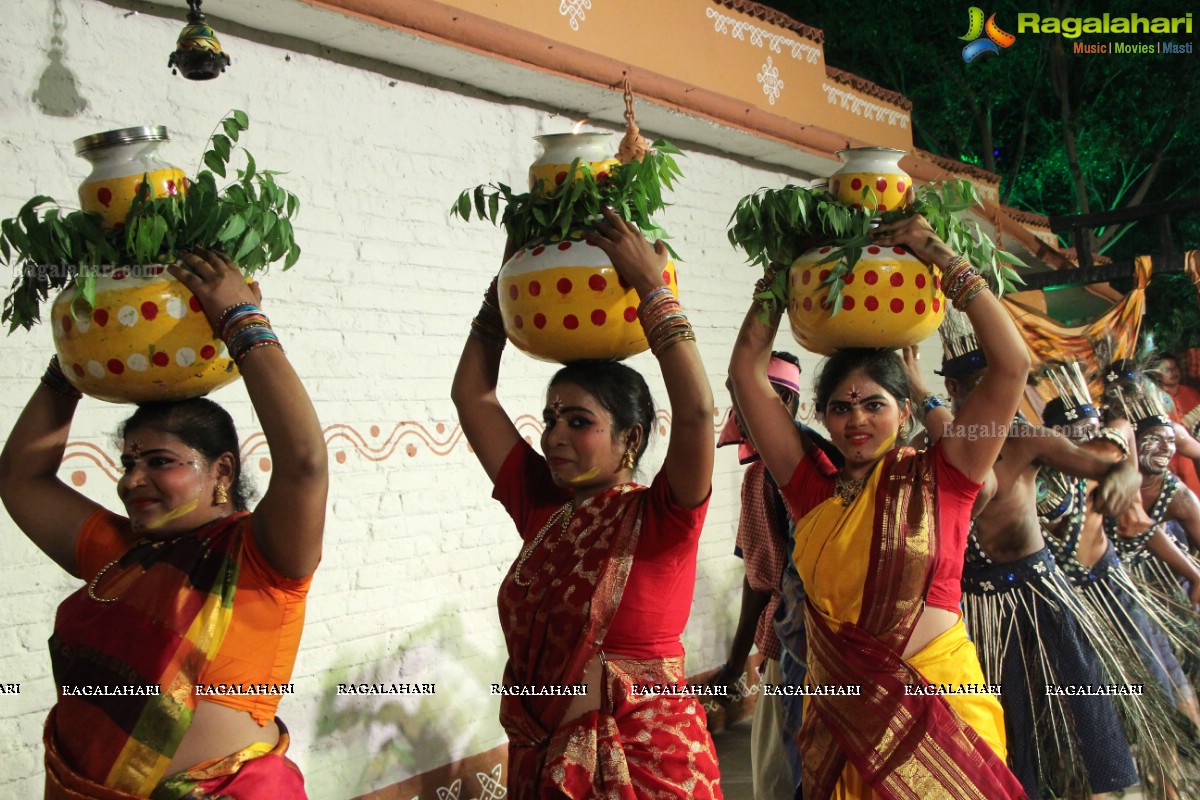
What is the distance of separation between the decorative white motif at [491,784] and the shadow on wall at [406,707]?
126mm

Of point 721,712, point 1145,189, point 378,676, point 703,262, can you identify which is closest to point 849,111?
point 703,262

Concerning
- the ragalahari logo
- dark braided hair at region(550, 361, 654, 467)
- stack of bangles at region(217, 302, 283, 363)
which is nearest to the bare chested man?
dark braided hair at region(550, 361, 654, 467)

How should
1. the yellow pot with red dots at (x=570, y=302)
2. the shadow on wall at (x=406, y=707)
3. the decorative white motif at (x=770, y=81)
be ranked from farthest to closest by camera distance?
1. the decorative white motif at (x=770, y=81)
2. the shadow on wall at (x=406, y=707)
3. the yellow pot with red dots at (x=570, y=302)

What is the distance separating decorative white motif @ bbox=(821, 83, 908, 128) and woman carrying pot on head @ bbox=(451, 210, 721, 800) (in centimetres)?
563

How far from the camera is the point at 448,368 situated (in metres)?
4.68

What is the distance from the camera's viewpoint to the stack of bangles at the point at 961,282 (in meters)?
2.81

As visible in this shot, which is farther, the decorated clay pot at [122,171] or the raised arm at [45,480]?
the raised arm at [45,480]

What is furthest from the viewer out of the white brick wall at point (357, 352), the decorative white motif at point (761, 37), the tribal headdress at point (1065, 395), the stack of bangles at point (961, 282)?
the decorative white motif at point (761, 37)

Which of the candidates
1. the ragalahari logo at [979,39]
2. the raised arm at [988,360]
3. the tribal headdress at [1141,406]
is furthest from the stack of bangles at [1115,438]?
the ragalahari logo at [979,39]

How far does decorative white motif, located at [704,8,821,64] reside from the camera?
659cm

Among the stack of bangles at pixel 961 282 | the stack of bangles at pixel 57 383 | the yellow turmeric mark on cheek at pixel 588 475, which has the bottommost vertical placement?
the yellow turmeric mark on cheek at pixel 588 475

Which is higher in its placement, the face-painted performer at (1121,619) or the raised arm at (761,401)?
the raised arm at (761,401)

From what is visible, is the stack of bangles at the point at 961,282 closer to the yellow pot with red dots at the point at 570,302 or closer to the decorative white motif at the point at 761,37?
the yellow pot with red dots at the point at 570,302

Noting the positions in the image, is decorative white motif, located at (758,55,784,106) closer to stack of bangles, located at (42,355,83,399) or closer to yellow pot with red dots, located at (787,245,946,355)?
yellow pot with red dots, located at (787,245,946,355)
